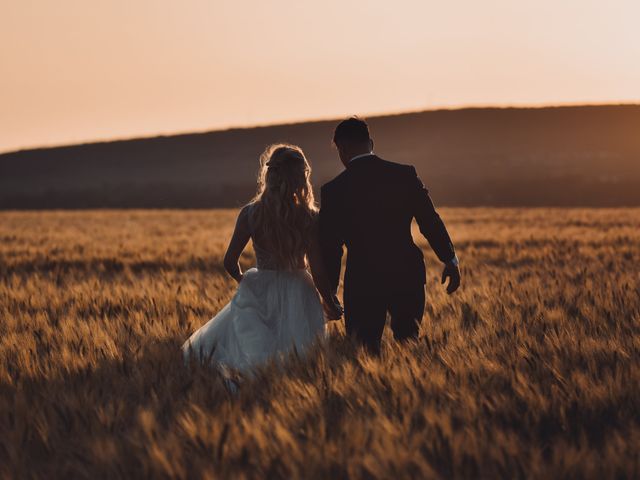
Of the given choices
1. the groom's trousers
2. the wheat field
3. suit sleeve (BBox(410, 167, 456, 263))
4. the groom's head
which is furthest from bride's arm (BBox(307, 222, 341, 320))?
suit sleeve (BBox(410, 167, 456, 263))

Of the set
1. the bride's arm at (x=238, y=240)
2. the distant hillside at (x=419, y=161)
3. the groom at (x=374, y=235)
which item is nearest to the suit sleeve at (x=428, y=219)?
the groom at (x=374, y=235)

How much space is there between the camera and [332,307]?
4.67 m

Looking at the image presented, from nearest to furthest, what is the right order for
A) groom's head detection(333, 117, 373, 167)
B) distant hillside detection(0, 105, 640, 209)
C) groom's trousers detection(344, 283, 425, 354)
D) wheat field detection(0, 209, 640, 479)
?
wheat field detection(0, 209, 640, 479), groom's head detection(333, 117, 373, 167), groom's trousers detection(344, 283, 425, 354), distant hillside detection(0, 105, 640, 209)

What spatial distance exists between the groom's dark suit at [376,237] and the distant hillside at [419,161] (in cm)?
4728

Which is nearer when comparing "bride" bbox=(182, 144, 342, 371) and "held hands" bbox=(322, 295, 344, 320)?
"bride" bbox=(182, 144, 342, 371)

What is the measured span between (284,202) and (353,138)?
52cm

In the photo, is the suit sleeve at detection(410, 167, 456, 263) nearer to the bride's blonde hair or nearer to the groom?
the groom

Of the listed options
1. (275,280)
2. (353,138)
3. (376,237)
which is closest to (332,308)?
(275,280)

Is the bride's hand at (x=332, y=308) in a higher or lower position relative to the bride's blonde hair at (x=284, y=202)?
lower

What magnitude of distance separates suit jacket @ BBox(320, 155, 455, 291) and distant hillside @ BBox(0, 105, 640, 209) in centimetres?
4732

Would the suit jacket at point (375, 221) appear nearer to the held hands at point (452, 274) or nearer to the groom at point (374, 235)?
the groom at point (374, 235)

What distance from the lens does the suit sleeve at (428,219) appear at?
448cm

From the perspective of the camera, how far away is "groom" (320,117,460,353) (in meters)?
4.43

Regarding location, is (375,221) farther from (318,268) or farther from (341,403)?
(341,403)
